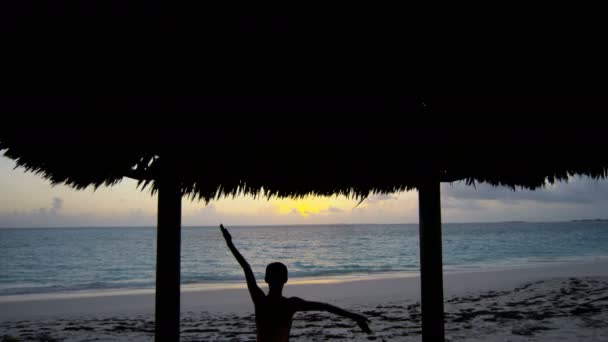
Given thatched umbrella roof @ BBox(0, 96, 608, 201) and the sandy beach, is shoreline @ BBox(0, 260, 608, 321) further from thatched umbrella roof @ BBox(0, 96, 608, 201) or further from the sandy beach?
thatched umbrella roof @ BBox(0, 96, 608, 201)

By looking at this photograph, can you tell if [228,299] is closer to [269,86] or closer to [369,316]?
[369,316]

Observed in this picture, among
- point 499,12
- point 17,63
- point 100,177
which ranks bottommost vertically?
point 100,177

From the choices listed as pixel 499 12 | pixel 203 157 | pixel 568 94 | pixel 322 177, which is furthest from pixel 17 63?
pixel 568 94

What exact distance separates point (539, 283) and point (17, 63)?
13.6m

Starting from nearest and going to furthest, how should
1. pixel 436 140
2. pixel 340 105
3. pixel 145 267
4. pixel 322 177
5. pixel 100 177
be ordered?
pixel 340 105
pixel 436 140
pixel 100 177
pixel 322 177
pixel 145 267

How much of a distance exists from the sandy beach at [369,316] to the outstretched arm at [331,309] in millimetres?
4544

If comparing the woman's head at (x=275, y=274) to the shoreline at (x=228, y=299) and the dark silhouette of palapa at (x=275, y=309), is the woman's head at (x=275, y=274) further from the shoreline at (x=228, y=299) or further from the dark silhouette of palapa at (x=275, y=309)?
the shoreline at (x=228, y=299)

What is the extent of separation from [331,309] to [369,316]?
22.4 ft

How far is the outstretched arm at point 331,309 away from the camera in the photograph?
2.22 metres

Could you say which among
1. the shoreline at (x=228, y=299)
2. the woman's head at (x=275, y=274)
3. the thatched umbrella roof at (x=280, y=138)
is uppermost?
the thatched umbrella roof at (x=280, y=138)

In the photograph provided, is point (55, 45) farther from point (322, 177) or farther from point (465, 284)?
point (465, 284)

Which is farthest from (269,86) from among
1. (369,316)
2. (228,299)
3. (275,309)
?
(228,299)

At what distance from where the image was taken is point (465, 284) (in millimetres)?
14242

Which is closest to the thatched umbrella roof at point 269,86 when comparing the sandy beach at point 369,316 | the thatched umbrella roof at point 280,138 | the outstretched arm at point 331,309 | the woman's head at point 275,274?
the thatched umbrella roof at point 280,138
